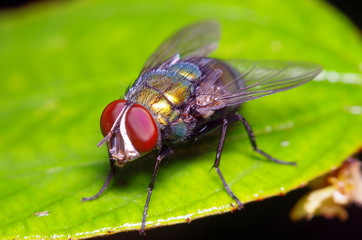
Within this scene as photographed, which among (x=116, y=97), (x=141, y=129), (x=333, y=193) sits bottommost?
(x=333, y=193)

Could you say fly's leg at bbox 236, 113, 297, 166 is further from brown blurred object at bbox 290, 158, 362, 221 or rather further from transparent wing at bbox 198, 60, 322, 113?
brown blurred object at bbox 290, 158, 362, 221

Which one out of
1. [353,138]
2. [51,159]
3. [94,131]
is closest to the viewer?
[353,138]

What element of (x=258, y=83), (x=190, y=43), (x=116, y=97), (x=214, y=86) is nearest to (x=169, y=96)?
(x=214, y=86)

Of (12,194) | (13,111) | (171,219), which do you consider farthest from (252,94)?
(13,111)

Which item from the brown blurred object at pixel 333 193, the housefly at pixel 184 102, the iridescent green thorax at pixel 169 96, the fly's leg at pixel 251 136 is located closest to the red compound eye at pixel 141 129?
the housefly at pixel 184 102

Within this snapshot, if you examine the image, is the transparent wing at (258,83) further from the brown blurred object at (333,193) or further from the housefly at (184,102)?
the brown blurred object at (333,193)

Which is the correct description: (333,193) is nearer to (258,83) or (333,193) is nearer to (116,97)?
(258,83)

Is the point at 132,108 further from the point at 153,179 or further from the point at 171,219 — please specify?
the point at 171,219
